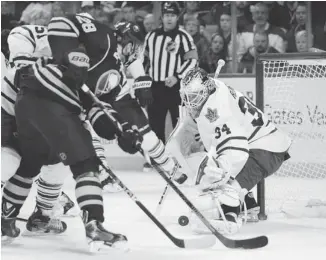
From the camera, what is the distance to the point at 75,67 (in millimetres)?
2816

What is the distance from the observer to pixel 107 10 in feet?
22.1

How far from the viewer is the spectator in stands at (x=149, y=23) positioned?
662cm

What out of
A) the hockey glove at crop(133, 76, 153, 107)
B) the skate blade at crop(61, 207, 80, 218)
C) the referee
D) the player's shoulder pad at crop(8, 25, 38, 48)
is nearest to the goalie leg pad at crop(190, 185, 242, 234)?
the skate blade at crop(61, 207, 80, 218)

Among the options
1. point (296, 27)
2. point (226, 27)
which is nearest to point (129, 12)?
point (226, 27)

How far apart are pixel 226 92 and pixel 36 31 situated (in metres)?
1.10

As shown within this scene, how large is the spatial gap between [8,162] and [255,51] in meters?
3.58

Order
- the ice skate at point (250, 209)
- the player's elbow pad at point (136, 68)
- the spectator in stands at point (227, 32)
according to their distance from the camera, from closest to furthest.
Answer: the ice skate at point (250, 209) → the player's elbow pad at point (136, 68) → the spectator in stands at point (227, 32)

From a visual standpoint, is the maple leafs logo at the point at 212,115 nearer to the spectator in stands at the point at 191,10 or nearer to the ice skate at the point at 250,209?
the ice skate at the point at 250,209

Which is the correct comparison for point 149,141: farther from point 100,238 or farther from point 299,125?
point 100,238

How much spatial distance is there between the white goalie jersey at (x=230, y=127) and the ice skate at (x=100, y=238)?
2.30 ft

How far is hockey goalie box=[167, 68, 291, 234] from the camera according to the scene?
3.30m

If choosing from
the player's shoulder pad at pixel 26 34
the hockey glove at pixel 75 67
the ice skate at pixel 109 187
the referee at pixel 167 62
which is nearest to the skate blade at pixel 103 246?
the hockey glove at pixel 75 67

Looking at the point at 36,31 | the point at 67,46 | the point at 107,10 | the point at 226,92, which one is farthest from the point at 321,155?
the point at 107,10

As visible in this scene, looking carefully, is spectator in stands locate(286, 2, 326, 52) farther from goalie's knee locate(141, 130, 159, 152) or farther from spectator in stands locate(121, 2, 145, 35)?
goalie's knee locate(141, 130, 159, 152)
